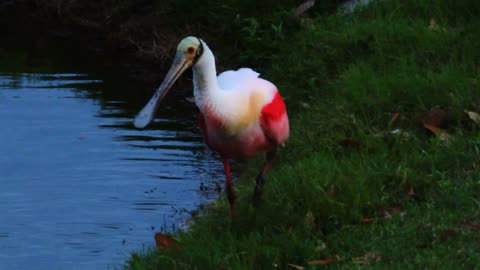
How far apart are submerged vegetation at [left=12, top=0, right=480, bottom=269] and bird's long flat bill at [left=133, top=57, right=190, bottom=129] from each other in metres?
0.70

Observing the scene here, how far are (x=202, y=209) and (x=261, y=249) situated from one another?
2.16 metres

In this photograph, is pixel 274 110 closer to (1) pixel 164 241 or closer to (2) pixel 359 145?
(1) pixel 164 241

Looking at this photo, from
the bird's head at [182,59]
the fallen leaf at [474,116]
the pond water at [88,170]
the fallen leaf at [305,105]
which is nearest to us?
the bird's head at [182,59]

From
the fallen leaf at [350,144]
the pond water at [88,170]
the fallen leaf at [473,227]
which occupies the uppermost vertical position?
the fallen leaf at [350,144]

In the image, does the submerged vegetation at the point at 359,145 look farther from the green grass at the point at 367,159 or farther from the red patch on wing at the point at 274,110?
the red patch on wing at the point at 274,110

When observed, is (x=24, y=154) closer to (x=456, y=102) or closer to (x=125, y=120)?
(x=125, y=120)

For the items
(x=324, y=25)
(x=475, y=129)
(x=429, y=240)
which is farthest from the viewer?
(x=324, y=25)

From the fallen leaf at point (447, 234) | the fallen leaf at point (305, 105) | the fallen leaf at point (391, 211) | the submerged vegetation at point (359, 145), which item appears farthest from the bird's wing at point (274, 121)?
the fallen leaf at point (305, 105)

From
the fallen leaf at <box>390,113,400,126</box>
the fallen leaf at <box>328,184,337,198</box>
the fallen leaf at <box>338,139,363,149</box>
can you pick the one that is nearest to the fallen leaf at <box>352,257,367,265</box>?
the fallen leaf at <box>328,184,337,198</box>

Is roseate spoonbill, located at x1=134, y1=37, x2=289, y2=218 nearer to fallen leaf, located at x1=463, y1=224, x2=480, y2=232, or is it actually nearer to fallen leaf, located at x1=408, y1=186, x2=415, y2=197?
fallen leaf, located at x1=408, y1=186, x2=415, y2=197

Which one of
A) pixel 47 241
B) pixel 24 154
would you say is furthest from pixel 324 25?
pixel 47 241

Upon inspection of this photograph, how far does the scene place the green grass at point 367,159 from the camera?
22.2 feet

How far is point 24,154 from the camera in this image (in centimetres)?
1084

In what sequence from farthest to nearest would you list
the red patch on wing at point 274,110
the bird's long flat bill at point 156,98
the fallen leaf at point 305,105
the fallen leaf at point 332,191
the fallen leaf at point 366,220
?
the fallen leaf at point 305,105 → the red patch on wing at point 274,110 → the fallen leaf at point 332,191 → the fallen leaf at point 366,220 → the bird's long flat bill at point 156,98
